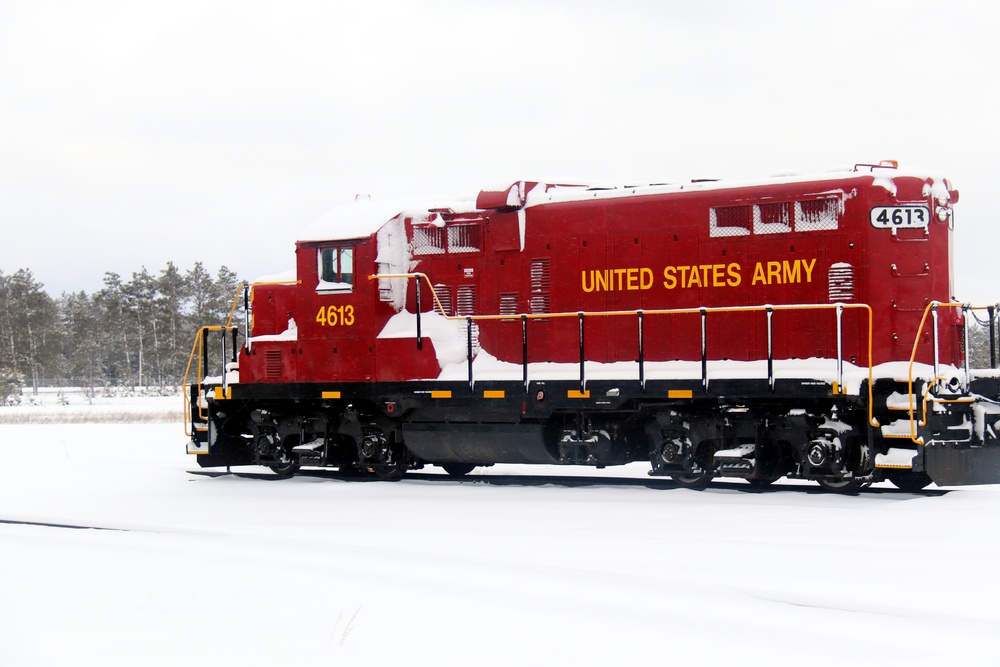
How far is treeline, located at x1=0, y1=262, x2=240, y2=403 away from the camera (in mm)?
57750

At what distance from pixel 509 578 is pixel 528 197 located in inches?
273

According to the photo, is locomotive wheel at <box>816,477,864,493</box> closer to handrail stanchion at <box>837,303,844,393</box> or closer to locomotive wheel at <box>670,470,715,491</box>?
handrail stanchion at <box>837,303,844,393</box>

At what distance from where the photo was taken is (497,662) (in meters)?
5.57

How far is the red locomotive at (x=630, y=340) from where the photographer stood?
11.4 m

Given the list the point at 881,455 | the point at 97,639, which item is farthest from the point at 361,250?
the point at 97,639

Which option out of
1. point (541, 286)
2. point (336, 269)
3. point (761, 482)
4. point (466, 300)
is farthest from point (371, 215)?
point (761, 482)

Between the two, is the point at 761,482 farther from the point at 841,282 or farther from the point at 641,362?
the point at 841,282

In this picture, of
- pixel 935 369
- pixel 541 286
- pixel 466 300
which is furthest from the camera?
pixel 466 300

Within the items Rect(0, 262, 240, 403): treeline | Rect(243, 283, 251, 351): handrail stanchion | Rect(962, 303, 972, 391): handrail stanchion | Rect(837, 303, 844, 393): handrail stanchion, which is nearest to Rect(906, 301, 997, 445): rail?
Rect(962, 303, 972, 391): handrail stanchion

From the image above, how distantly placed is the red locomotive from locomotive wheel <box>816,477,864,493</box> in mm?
24

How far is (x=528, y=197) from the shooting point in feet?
44.0

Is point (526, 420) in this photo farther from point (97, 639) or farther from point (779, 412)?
point (97, 639)

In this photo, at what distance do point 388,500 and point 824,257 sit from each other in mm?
5313

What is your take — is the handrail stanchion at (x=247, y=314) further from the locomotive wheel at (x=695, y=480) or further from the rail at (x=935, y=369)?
the rail at (x=935, y=369)
